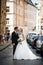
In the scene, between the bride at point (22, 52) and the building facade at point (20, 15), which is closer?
the bride at point (22, 52)

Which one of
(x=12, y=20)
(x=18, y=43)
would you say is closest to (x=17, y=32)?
(x=18, y=43)

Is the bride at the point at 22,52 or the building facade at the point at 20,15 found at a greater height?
the bride at the point at 22,52

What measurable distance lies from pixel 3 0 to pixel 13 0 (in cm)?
3997

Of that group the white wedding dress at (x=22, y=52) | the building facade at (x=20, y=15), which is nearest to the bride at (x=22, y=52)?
the white wedding dress at (x=22, y=52)

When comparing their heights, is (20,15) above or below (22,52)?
below

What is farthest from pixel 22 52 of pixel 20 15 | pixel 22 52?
pixel 20 15

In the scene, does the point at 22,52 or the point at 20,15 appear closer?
the point at 22,52

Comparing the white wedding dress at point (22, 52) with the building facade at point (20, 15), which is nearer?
the white wedding dress at point (22, 52)

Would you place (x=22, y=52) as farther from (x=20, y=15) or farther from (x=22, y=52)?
(x=20, y=15)

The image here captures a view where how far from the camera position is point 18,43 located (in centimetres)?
2025

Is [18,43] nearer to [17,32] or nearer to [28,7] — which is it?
[17,32]

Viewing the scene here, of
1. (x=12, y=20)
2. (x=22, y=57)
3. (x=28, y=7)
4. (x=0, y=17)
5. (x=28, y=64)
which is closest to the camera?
(x=28, y=64)

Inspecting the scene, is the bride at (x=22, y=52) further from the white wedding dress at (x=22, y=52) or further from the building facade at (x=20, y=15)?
the building facade at (x=20, y=15)

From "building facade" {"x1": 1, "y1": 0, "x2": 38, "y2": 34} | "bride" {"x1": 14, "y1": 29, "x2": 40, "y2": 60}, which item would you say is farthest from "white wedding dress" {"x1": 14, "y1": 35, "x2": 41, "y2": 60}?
"building facade" {"x1": 1, "y1": 0, "x2": 38, "y2": 34}
